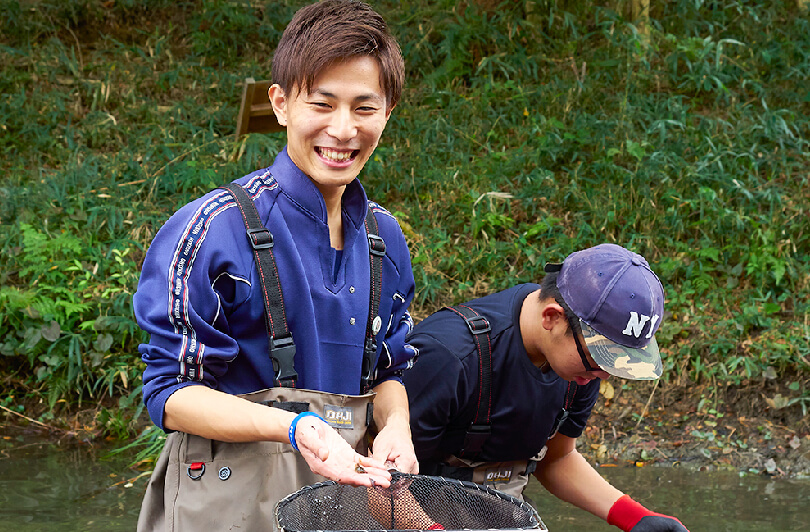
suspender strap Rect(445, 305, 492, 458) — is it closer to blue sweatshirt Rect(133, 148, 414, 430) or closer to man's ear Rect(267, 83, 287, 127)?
blue sweatshirt Rect(133, 148, 414, 430)

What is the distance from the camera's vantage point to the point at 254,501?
1.78 meters

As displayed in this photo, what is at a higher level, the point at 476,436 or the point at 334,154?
the point at 334,154

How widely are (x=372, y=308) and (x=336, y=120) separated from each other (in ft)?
1.40

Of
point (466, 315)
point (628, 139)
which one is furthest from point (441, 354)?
point (628, 139)

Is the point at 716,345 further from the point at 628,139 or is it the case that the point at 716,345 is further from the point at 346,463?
the point at 346,463

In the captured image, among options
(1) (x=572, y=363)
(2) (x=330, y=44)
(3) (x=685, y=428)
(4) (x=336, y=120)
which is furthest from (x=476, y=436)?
(3) (x=685, y=428)

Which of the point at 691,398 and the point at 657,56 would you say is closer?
the point at 691,398

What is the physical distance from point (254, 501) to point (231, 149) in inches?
209

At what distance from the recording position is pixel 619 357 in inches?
101

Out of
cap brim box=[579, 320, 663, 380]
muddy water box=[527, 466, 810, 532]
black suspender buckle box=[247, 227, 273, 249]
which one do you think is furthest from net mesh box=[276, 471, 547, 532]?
muddy water box=[527, 466, 810, 532]

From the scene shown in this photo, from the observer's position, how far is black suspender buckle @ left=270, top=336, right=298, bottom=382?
70.4 inches

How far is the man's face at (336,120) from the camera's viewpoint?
6.19ft

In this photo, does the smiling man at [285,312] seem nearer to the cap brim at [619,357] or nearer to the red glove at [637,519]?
the cap brim at [619,357]

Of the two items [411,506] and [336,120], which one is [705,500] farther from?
[336,120]
